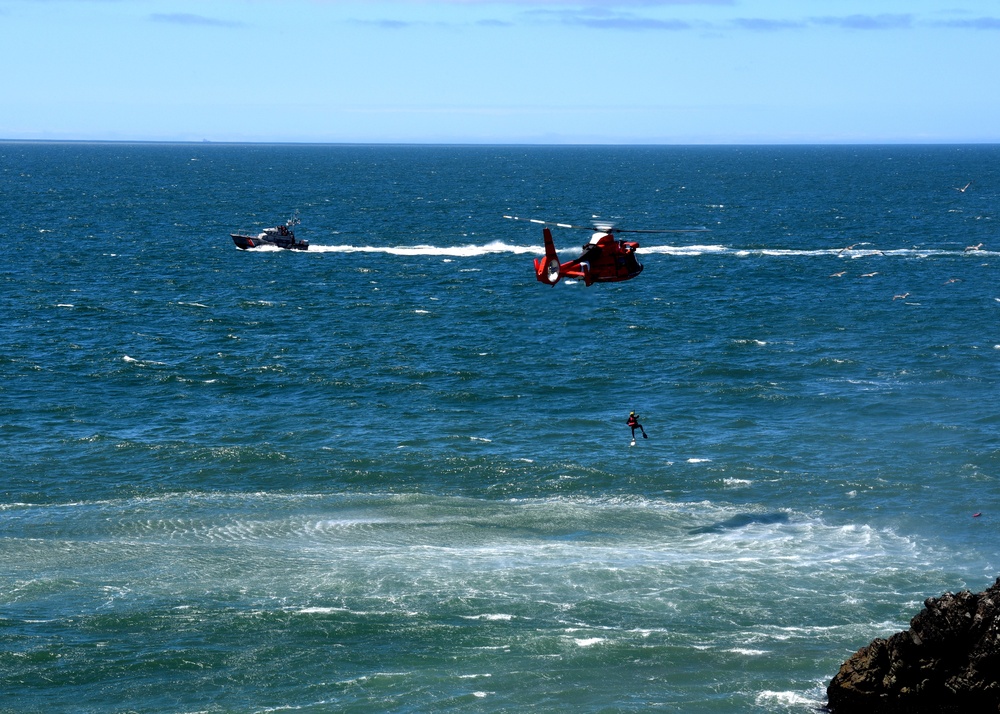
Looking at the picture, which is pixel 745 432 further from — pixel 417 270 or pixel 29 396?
pixel 417 270

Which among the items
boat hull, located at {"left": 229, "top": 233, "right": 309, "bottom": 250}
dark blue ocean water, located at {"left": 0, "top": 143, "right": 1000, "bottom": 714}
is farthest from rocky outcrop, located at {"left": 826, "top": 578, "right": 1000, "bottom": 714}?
boat hull, located at {"left": 229, "top": 233, "right": 309, "bottom": 250}

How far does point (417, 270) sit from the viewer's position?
134 metres

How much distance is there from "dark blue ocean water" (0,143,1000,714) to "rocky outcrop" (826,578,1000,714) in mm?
4135

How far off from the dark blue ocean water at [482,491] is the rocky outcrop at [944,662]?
4135 millimetres

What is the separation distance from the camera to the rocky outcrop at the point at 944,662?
3353 centimetres

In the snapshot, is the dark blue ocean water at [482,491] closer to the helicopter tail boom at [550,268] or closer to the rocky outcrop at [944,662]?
the rocky outcrop at [944,662]

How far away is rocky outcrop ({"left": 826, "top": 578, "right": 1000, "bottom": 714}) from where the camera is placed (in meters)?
33.5

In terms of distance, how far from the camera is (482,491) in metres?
60.9

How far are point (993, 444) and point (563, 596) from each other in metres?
31.4

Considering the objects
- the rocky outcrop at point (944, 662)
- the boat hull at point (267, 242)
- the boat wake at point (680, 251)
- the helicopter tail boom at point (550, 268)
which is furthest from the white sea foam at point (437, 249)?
the rocky outcrop at point (944, 662)

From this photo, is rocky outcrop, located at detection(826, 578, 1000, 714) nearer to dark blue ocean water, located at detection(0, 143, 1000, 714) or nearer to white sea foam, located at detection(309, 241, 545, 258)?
dark blue ocean water, located at detection(0, 143, 1000, 714)

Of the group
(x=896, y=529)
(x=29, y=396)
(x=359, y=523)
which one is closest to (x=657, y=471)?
(x=896, y=529)

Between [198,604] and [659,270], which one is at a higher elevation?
[659,270]

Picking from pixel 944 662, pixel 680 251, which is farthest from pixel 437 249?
pixel 944 662
